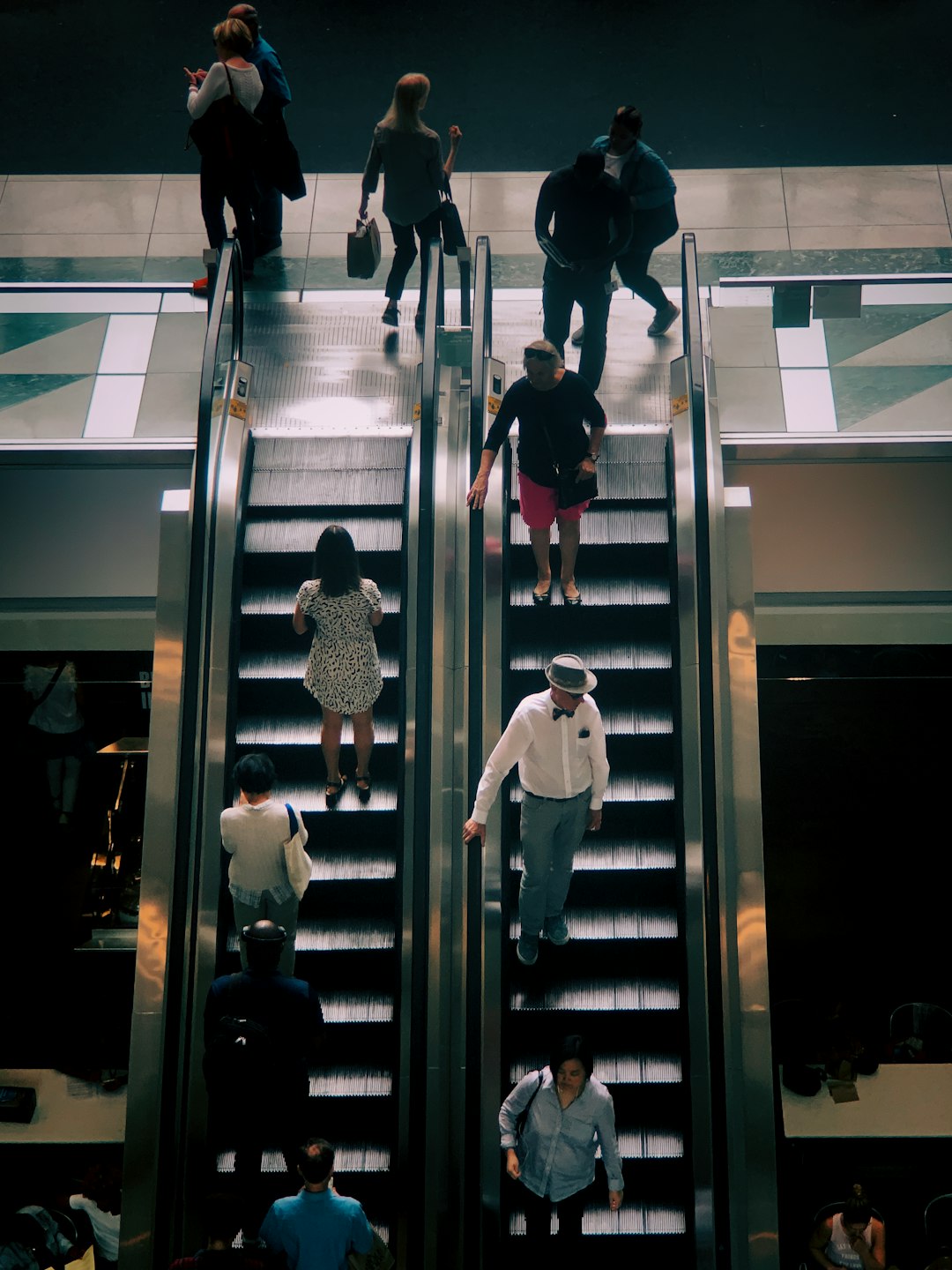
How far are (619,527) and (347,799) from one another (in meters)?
2.14

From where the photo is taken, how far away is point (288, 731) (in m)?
6.87

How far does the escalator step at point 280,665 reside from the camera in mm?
6914

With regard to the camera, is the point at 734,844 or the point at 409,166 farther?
the point at 409,166

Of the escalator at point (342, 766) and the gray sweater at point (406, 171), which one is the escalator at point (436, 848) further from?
the gray sweater at point (406, 171)

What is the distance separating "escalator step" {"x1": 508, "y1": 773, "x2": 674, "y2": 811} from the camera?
659 cm

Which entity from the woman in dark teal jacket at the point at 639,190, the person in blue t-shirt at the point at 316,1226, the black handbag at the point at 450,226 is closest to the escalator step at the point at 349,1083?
the person in blue t-shirt at the point at 316,1226

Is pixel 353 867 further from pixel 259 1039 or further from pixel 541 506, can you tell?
pixel 541 506

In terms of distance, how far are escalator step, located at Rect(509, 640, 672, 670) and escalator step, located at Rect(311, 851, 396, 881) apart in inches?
49.0

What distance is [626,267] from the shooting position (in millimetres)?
7895

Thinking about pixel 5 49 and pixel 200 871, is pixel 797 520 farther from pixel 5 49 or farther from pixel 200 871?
pixel 5 49

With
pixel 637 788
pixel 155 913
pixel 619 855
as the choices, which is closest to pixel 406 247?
pixel 637 788

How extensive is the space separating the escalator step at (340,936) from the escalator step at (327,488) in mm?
2367

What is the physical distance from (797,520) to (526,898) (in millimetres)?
4503

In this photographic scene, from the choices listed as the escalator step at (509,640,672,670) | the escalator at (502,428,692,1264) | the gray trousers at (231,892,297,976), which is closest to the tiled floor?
the escalator at (502,428,692,1264)
